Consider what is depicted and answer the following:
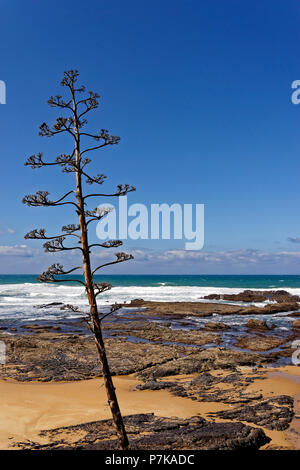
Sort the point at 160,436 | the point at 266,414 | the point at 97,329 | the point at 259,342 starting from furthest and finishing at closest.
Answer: the point at 259,342 < the point at 266,414 < the point at 160,436 < the point at 97,329

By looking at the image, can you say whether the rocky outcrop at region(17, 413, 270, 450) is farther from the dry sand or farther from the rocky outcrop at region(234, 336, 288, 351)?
the rocky outcrop at region(234, 336, 288, 351)

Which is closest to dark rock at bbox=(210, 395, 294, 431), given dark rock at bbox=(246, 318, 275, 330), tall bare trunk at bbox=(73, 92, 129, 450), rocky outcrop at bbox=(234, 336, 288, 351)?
tall bare trunk at bbox=(73, 92, 129, 450)

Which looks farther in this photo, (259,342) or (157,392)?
(259,342)

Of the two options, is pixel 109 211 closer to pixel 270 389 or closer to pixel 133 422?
pixel 133 422

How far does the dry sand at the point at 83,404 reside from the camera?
9.27m

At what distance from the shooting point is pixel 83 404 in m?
11.8

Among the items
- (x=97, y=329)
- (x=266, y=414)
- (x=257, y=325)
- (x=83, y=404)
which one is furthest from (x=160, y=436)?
(x=257, y=325)

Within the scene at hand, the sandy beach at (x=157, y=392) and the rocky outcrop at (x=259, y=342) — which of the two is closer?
the sandy beach at (x=157, y=392)

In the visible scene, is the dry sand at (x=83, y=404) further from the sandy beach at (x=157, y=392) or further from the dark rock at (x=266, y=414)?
the dark rock at (x=266, y=414)

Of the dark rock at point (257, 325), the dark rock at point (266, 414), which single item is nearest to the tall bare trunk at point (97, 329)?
the dark rock at point (266, 414)

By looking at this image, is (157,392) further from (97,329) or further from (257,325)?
(257,325)

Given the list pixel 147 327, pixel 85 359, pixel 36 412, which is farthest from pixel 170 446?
pixel 147 327

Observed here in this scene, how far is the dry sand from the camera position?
9.27m

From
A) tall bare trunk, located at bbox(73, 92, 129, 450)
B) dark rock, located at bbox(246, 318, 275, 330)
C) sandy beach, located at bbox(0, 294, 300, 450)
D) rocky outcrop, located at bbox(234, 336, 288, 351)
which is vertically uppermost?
tall bare trunk, located at bbox(73, 92, 129, 450)
